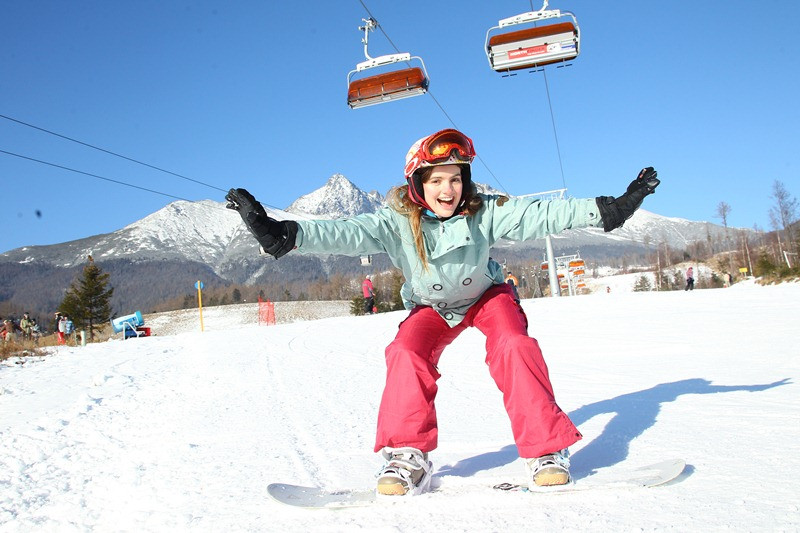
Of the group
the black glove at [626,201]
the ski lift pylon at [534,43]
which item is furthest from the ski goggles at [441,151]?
the ski lift pylon at [534,43]

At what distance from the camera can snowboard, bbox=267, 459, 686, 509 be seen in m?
2.06

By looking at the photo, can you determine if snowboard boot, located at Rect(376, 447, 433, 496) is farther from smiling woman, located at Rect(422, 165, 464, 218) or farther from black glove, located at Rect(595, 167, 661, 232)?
black glove, located at Rect(595, 167, 661, 232)

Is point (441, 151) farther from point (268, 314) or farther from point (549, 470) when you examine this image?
point (268, 314)

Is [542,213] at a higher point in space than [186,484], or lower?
higher

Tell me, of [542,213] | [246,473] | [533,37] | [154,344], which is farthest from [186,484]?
[154,344]

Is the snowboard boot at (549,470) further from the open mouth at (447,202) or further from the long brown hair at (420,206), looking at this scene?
the open mouth at (447,202)

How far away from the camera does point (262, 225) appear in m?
2.46

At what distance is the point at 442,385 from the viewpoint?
571cm

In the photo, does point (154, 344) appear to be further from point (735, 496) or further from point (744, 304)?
point (744, 304)

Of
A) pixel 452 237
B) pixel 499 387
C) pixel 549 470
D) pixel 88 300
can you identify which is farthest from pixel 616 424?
pixel 88 300

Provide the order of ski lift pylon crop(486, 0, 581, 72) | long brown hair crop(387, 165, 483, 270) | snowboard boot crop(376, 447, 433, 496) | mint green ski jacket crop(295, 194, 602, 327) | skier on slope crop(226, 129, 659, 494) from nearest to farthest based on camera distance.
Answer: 1. snowboard boot crop(376, 447, 433, 496)
2. skier on slope crop(226, 129, 659, 494)
3. mint green ski jacket crop(295, 194, 602, 327)
4. long brown hair crop(387, 165, 483, 270)
5. ski lift pylon crop(486, 0, 581, 72)

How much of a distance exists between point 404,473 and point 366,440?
1326 mm

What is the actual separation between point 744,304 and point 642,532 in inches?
487

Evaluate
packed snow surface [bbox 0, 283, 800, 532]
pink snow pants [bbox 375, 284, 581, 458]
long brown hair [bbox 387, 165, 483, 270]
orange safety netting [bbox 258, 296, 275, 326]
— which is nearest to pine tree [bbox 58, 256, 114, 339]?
orange safety netting [bbox 258, 296, 275, 326]
